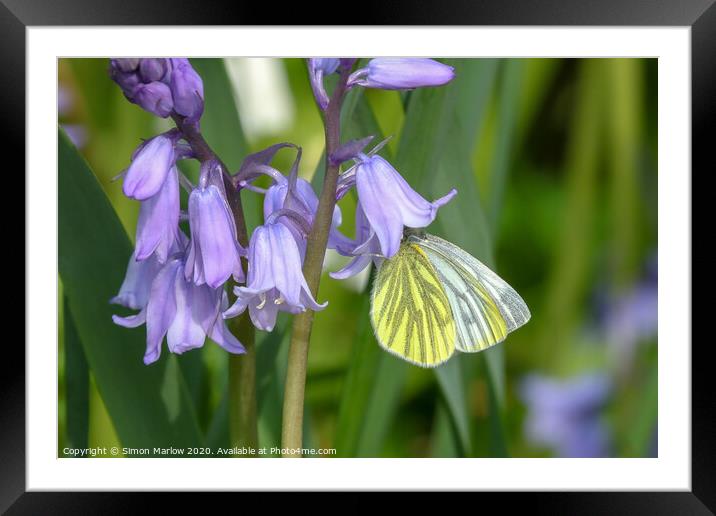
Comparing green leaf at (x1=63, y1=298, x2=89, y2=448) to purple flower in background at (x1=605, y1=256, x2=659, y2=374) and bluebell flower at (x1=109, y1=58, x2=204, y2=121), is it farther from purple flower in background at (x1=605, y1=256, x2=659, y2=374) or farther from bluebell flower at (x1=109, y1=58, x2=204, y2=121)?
purple flower in background at (x1=605, y1=256, x2=659, y2=374)

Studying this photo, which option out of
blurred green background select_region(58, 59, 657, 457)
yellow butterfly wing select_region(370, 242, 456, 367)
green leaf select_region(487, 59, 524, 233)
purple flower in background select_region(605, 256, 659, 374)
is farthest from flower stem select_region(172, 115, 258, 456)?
purple flower in background select_region(605, 256, 659, 374)

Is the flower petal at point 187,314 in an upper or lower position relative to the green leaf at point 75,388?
upper

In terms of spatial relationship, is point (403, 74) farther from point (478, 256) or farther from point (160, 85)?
point (478, 256)

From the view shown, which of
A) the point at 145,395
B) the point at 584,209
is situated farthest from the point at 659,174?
the point at 145,395

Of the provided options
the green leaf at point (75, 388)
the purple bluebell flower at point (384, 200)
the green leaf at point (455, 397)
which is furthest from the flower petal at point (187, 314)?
the green leaf at point (455, 397)
